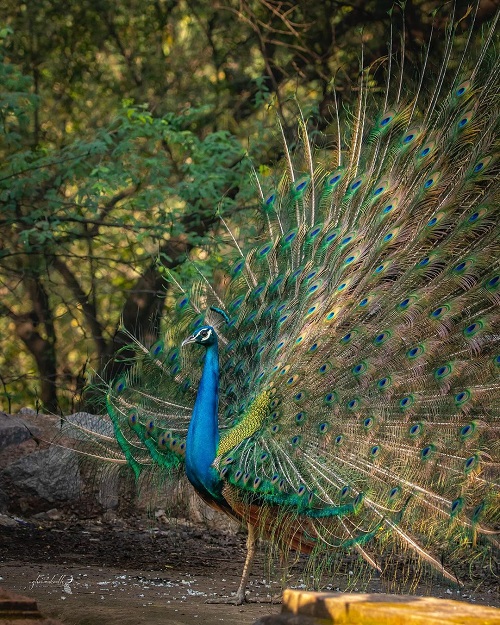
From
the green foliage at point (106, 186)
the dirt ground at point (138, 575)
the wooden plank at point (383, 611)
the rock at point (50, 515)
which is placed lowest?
the dirt ground at point (138, 575)

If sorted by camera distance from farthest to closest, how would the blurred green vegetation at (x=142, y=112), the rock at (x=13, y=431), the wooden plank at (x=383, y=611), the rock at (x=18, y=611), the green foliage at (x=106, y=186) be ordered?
the blurred green vegetation at (x=142, y=112)
the green foliage at (x=106, y=186)
the rock at (x=13, y=431)
the rock at (x=18, y=611)
the wooden plank at (x=383, y=611)

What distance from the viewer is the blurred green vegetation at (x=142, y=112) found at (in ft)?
37.5

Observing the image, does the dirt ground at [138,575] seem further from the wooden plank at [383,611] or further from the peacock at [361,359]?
the wooden plank at [383,611]

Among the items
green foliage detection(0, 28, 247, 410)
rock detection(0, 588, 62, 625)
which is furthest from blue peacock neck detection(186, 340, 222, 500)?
green foliage detection(0, 28, 247, 410)

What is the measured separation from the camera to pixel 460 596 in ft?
23.4

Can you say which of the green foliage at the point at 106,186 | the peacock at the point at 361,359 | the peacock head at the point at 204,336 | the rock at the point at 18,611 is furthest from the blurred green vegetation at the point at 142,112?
the rock at the point at 18,611

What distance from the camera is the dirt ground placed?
622 cm

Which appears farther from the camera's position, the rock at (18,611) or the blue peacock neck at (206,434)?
the blue peacock neck at (206,434)

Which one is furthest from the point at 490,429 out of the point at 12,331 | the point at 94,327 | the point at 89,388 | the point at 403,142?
the point at 12,331

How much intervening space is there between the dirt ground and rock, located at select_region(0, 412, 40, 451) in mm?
1071

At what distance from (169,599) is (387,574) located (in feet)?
5.11

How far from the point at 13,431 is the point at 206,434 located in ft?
13.1

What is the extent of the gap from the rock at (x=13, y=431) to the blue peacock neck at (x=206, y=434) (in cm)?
363

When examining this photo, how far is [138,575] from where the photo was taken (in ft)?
25.0
